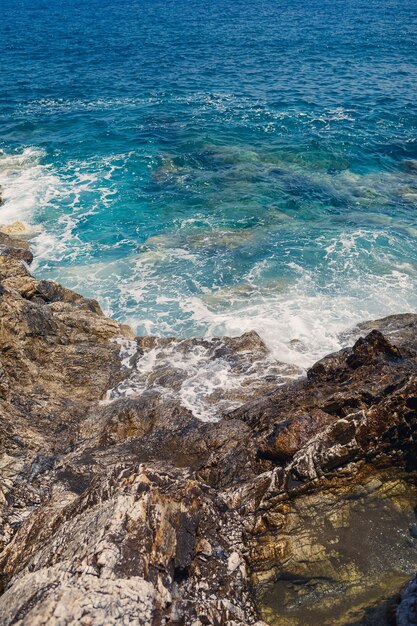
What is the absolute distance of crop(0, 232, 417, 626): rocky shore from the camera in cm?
835

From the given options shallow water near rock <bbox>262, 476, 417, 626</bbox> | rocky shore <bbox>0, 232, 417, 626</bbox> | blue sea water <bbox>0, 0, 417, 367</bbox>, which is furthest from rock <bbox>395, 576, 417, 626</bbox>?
blue sea water <bbox>0, 0, 417, 367</bbox>

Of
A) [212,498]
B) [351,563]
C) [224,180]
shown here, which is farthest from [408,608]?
[224,180]

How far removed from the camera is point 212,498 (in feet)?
35.2

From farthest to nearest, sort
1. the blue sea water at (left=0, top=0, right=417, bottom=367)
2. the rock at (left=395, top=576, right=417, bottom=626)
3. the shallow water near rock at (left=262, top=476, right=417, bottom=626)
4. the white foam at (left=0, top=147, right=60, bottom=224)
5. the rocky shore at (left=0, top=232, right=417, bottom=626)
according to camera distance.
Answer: the white foam at (left=0, top=147, right=60, bottom=224) < the blue sea water at (left=0, top=0, right=417, bottom=367) < the shallow water near rock at (left=262, top=476, right=417, bottom=626) < the rocky shore at (left=0, top=232, right=417, bottom=626) < the rock at (left=395, top=576, right=417, bottom=626)

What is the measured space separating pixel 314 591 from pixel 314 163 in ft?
134

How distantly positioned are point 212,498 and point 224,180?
35248 mm

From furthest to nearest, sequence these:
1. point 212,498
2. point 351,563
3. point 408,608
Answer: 1. point 212,498
2. point 351,563
3. point 408,608

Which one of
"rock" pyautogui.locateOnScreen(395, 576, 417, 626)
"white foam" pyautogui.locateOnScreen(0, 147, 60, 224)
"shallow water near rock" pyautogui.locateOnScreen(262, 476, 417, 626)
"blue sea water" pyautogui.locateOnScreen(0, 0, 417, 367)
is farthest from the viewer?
"white foam" pyautogui.locateOnScreen(0, 147, 60, 224)

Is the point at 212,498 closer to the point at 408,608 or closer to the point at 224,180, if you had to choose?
the point at 408,608

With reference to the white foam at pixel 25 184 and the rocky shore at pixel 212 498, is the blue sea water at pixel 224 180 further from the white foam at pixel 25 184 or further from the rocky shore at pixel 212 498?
the rocky shore at pixel 212 498

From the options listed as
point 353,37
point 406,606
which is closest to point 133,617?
point 406,606

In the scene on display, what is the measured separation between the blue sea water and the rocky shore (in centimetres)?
841

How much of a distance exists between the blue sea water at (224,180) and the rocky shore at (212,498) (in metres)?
8.41

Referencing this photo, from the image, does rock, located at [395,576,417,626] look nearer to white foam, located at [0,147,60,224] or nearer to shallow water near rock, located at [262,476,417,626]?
shallow water near rock, located at [262,476,417,626]
